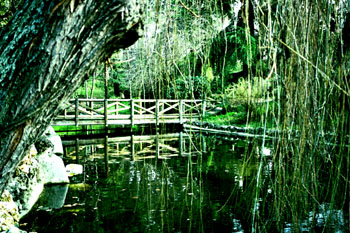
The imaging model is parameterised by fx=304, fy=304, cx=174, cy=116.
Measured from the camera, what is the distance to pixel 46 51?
24.4 inches

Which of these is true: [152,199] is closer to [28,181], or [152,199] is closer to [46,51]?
[28,181]

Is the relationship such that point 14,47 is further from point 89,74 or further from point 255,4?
point 255,4

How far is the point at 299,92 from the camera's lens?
87 cm

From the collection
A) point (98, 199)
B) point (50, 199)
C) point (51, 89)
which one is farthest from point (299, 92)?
point (50, 199)

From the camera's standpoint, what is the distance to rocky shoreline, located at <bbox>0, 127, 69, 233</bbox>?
3.13 metres

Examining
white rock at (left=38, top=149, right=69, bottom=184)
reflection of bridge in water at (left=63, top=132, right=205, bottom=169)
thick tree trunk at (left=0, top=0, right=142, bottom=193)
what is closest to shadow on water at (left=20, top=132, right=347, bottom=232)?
reflection of bridge in water at (left=63, top=132, right=205, bottom=169)

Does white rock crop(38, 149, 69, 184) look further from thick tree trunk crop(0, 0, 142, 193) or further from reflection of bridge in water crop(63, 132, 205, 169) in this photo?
thick tree trunk crop(0, 0, 142, 193)

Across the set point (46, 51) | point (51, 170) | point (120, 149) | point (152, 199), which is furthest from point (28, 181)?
point (120, 149)

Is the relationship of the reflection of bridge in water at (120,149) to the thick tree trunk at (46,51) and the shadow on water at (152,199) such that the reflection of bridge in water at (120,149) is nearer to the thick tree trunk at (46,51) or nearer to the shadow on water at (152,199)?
the shadow on water at (152,199)

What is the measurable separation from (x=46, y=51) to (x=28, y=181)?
3.93 m

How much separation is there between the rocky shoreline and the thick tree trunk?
177 centimetres

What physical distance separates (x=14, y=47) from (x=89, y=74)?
0.16 metres

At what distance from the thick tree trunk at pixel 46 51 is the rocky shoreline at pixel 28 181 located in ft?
5.80

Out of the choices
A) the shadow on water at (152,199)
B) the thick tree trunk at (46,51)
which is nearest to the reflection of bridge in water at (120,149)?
the shadow on water at (152,199)
